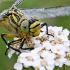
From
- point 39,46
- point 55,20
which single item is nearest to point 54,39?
point 39,46

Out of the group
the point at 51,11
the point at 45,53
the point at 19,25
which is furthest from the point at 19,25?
the point at 51,11

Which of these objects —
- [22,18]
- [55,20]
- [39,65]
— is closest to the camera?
[39,65]

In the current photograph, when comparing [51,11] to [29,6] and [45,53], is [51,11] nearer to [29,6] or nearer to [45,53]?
[45,53]

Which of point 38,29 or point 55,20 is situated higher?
point 38,29

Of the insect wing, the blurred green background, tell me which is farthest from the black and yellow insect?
the blurred green background

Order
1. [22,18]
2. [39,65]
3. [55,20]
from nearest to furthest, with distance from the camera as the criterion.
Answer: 1. [39,65]
2. [22,18]
3. [55,20]

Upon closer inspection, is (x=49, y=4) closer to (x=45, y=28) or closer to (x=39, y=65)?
(x=45, y=28)

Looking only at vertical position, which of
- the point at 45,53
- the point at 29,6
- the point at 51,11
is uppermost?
the point at 51,11
